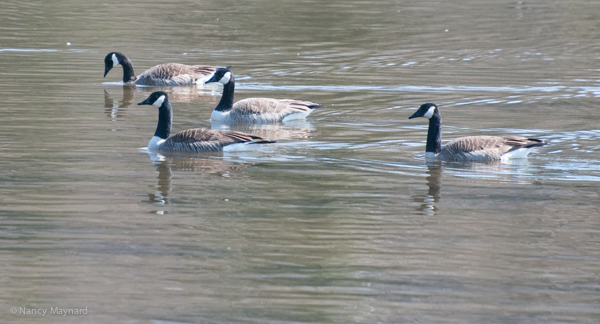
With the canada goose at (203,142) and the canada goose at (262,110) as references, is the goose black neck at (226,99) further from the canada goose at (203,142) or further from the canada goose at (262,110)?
the canada goose at (203,142)

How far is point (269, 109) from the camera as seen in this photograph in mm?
17469

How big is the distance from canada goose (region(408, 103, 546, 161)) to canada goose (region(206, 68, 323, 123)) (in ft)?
12.5

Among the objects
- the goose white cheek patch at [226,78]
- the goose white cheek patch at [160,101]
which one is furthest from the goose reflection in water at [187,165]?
the goose white cheek patch at [226,78]

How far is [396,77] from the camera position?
23000mm

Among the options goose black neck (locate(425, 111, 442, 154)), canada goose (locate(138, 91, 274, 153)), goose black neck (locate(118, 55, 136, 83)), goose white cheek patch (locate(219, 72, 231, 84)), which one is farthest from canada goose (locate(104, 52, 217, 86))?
goose black neck (locate(425, 111, 442, 154))

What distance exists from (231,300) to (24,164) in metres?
6.53

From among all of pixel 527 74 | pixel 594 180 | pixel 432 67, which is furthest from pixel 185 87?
Result: pixel 594 180

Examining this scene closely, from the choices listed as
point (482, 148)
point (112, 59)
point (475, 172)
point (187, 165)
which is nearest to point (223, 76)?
point (187, 165)

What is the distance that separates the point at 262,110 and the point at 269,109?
0.14 m

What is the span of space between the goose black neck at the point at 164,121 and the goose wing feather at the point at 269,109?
281 centimetres

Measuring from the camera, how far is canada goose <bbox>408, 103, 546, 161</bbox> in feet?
Answer: 44.4

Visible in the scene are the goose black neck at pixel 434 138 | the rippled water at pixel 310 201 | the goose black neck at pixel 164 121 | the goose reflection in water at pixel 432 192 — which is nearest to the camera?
the rippled water at pixel 310 201

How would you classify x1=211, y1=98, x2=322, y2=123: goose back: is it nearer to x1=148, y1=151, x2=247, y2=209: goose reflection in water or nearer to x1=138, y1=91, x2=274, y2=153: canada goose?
x1=138, y1=91, x2=274, y2=153: canada goose

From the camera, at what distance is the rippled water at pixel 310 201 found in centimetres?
741
